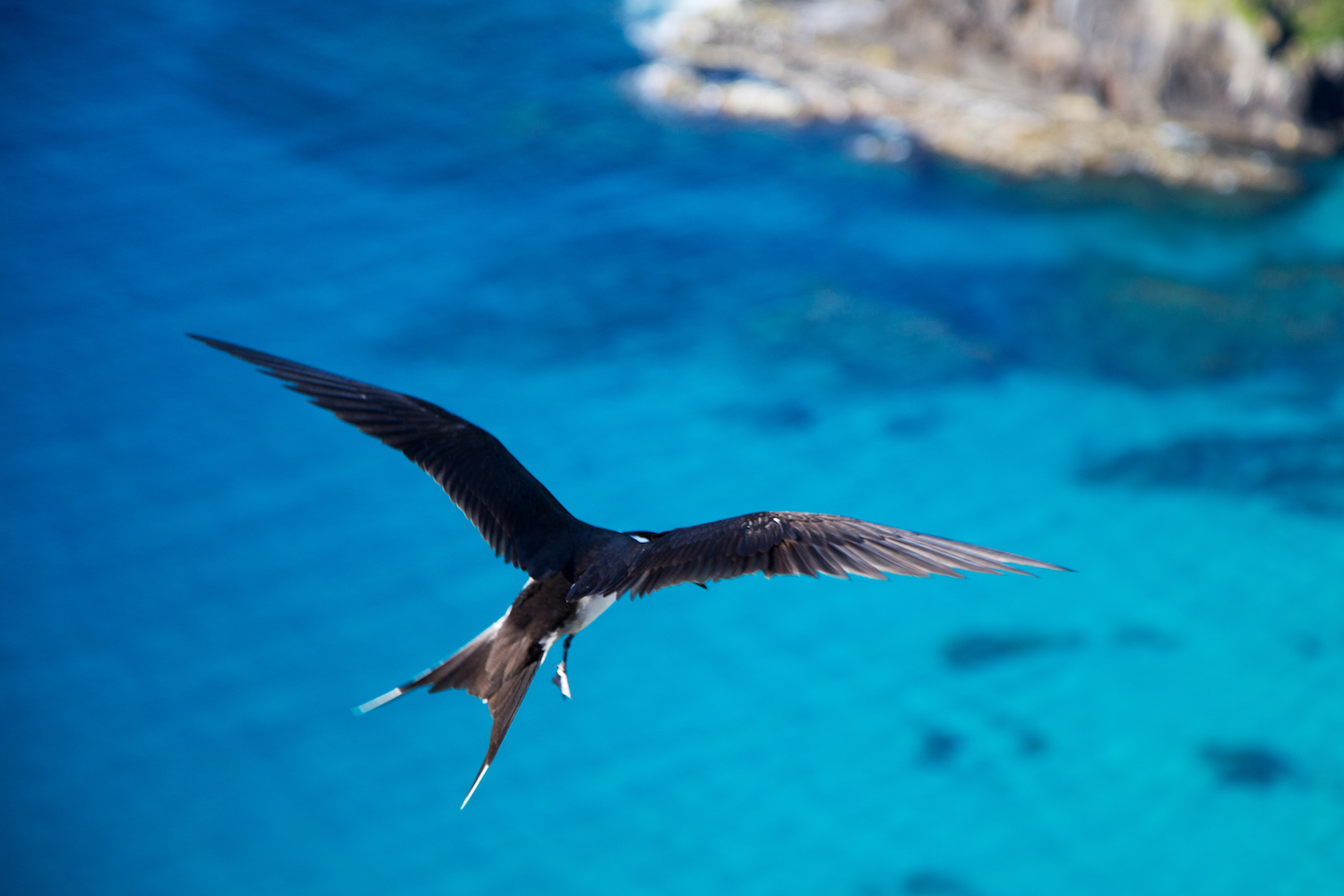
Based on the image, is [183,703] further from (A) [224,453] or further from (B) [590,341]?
(B) [590,341]

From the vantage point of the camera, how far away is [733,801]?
8289 mm

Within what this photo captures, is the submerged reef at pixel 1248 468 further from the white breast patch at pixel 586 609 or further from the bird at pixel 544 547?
the white breast patch at pixel 586 609

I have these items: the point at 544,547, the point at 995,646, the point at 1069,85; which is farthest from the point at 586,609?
the point at 1069,85

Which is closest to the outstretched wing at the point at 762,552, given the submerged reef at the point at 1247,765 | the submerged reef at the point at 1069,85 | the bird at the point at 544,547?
the bird at the point at 544,547

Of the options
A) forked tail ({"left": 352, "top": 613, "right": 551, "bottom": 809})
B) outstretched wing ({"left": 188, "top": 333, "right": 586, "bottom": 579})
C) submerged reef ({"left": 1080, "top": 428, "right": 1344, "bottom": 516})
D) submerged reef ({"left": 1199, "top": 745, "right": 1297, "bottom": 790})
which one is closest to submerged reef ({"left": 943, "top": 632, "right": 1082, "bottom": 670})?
submerged reef ({"left": 1199, "top": 745, "right": 1297, "bottom": 790})

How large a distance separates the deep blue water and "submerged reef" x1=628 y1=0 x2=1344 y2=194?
708mm

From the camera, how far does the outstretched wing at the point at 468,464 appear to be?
4383mm

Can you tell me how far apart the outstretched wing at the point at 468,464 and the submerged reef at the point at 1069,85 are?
1095 centimetres

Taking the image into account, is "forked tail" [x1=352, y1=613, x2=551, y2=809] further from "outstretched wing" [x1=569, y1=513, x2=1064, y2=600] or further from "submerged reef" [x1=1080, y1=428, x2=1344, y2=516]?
"submerged reef" [x1=1080, y1=428, x2=1344, y2=516]

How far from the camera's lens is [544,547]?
4.42 m

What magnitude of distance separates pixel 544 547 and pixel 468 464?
0.43 m

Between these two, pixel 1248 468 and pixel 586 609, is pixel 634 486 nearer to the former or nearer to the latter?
pixel 1248 468

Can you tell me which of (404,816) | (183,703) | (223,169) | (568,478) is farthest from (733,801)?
(223,169)

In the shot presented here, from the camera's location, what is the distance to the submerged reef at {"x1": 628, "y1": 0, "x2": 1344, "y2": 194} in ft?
47.5
